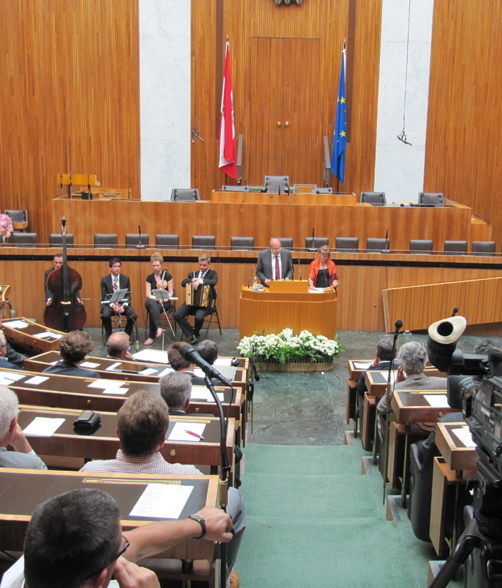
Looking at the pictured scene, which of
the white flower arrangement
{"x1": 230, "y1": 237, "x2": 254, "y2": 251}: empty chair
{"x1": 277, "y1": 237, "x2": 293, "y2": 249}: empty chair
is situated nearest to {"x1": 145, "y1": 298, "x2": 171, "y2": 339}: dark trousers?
the white flower arrangement

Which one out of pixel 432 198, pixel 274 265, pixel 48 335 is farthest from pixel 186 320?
pixel 432 198

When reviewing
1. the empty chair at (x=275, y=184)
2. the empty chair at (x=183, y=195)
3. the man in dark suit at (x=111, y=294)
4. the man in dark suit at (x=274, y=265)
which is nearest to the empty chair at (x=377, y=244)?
the man in dark suit at (x=274, y=265)

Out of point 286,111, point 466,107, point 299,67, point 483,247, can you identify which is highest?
point 299,67

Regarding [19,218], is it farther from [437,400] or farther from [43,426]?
[437,400]

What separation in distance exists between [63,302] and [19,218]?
5970 millimetres

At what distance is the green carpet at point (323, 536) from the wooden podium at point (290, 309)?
316cm

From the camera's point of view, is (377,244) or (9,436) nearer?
(9,436)

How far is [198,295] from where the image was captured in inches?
299

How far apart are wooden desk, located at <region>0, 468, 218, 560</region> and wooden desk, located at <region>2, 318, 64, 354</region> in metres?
3.79

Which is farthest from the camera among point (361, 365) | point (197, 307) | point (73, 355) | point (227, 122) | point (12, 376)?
point (227, 122)

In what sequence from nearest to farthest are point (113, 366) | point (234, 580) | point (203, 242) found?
point (234, 580) → point (113, 366) → point (203, 242)

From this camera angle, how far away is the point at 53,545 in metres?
1.19

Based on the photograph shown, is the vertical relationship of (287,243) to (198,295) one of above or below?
above

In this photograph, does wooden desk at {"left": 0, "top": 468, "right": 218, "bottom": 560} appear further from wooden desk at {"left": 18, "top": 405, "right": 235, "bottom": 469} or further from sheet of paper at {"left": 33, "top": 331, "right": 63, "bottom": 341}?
sheet of paper at {"left": 33, "top": 331, "right": 63, "bottom": 341}
